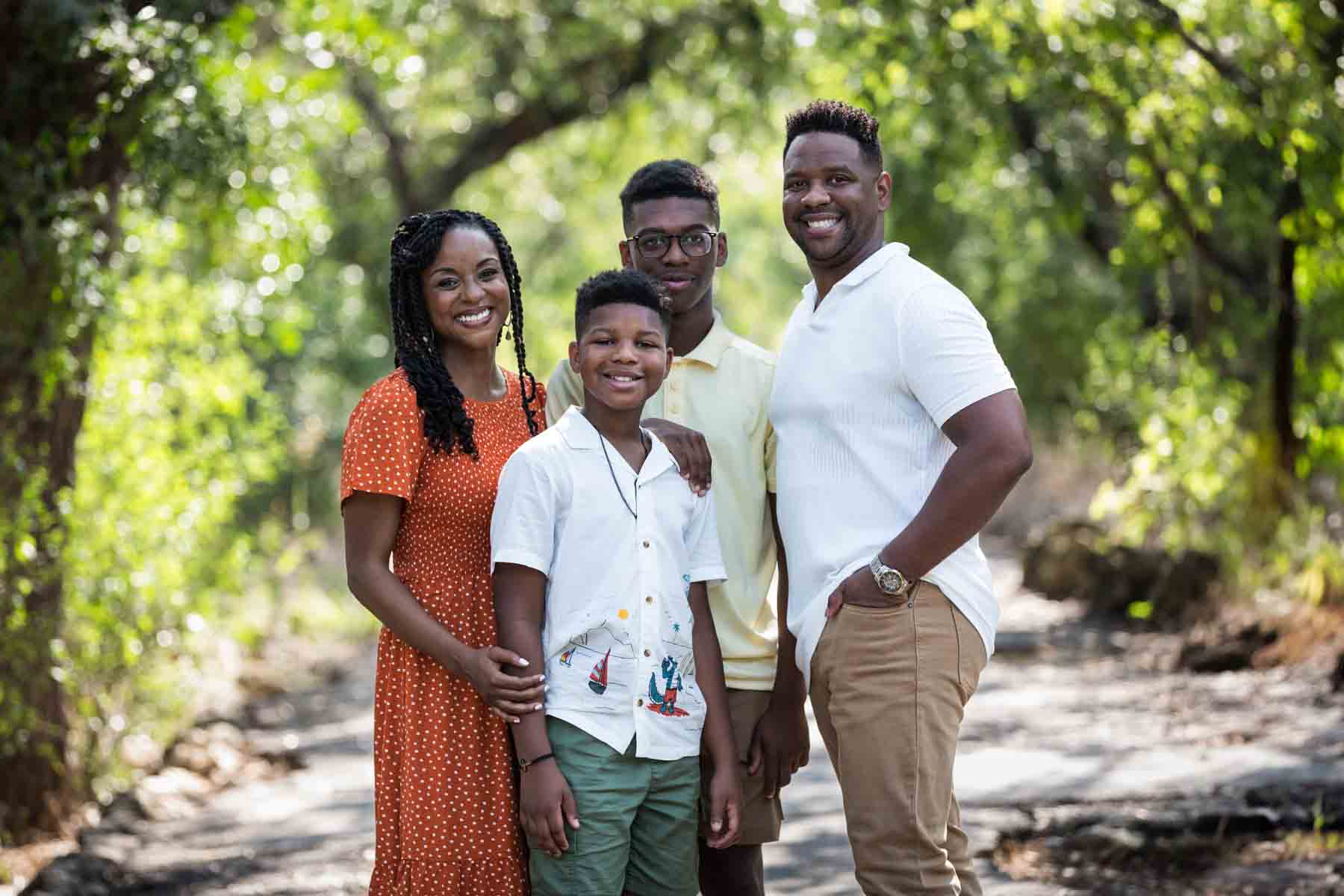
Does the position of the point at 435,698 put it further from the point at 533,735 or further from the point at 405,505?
the point at 405,505

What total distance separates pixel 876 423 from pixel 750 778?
2.97 ft

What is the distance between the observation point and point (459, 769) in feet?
11.0

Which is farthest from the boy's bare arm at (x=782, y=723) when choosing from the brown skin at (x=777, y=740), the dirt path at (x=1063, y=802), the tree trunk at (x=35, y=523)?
the tree trunk at (x=35, y=523)

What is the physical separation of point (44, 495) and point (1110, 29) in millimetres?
5212

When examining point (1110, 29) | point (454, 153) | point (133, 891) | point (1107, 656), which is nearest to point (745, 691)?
point (133, 891)

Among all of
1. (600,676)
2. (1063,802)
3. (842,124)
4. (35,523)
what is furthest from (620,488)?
(35,523)

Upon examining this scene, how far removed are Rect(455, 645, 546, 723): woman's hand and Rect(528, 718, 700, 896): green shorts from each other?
0.31 feet

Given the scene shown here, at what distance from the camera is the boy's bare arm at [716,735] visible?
11.1ft

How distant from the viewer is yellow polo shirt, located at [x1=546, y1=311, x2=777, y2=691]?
12.1 feet

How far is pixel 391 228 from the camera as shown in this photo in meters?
17.4

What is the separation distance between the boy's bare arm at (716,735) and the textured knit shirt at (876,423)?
196 millimetres

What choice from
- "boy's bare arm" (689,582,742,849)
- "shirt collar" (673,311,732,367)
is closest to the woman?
"boy's bare arm" (689,582,742,849)

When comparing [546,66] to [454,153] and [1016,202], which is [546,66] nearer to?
[454,153]

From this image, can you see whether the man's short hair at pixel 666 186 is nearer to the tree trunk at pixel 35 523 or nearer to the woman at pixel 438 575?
the woman at pixel 438 575
